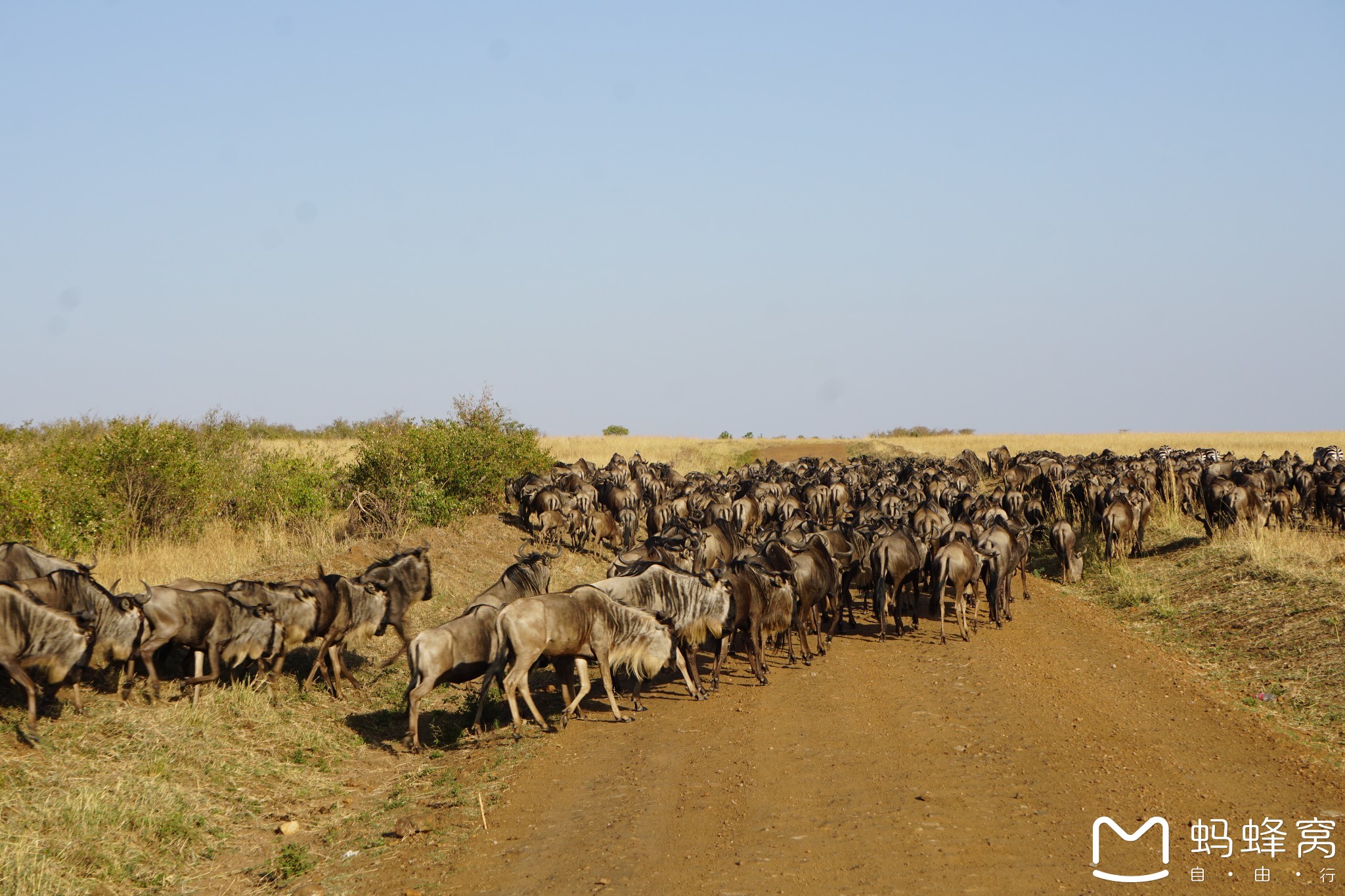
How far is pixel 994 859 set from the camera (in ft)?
20.0

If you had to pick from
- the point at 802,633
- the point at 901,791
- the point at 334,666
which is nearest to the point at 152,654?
the point at 334,666

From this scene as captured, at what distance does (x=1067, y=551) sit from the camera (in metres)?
17.4

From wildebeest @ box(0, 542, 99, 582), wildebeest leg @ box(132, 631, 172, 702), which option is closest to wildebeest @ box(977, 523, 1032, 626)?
wildebeest leg @ box(132, 631, 172, 702)

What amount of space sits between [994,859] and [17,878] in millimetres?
5698

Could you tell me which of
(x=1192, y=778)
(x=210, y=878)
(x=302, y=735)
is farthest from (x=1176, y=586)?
(x=210, y=878)

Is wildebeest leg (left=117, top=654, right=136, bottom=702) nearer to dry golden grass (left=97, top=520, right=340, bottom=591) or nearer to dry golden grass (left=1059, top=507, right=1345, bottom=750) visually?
dry golden grass (left=97, top=520, right=340, bottom=591)

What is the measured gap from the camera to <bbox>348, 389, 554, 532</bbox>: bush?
18656mm

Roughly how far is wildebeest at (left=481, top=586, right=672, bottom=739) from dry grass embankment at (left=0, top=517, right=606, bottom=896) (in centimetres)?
72

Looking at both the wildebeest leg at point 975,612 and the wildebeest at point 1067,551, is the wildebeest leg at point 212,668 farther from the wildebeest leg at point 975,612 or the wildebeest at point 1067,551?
the wildebeest at point 1067,551

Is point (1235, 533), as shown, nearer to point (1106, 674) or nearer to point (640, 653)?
point (1106, 674)

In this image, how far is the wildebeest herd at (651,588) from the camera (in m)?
9.16

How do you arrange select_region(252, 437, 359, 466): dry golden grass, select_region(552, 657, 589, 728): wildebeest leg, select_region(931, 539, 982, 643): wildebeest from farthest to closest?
select_region(252, 437, 359, 466): dry golden grass, select_region(931, 539, 982, 643): wildebeest, select_region(552, 657, 589, 728): wildebeest leg

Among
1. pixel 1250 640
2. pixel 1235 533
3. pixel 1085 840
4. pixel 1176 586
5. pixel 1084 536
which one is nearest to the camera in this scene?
pixel 1085 840

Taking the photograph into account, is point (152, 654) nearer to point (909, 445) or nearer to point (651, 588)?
point (651, 588)
